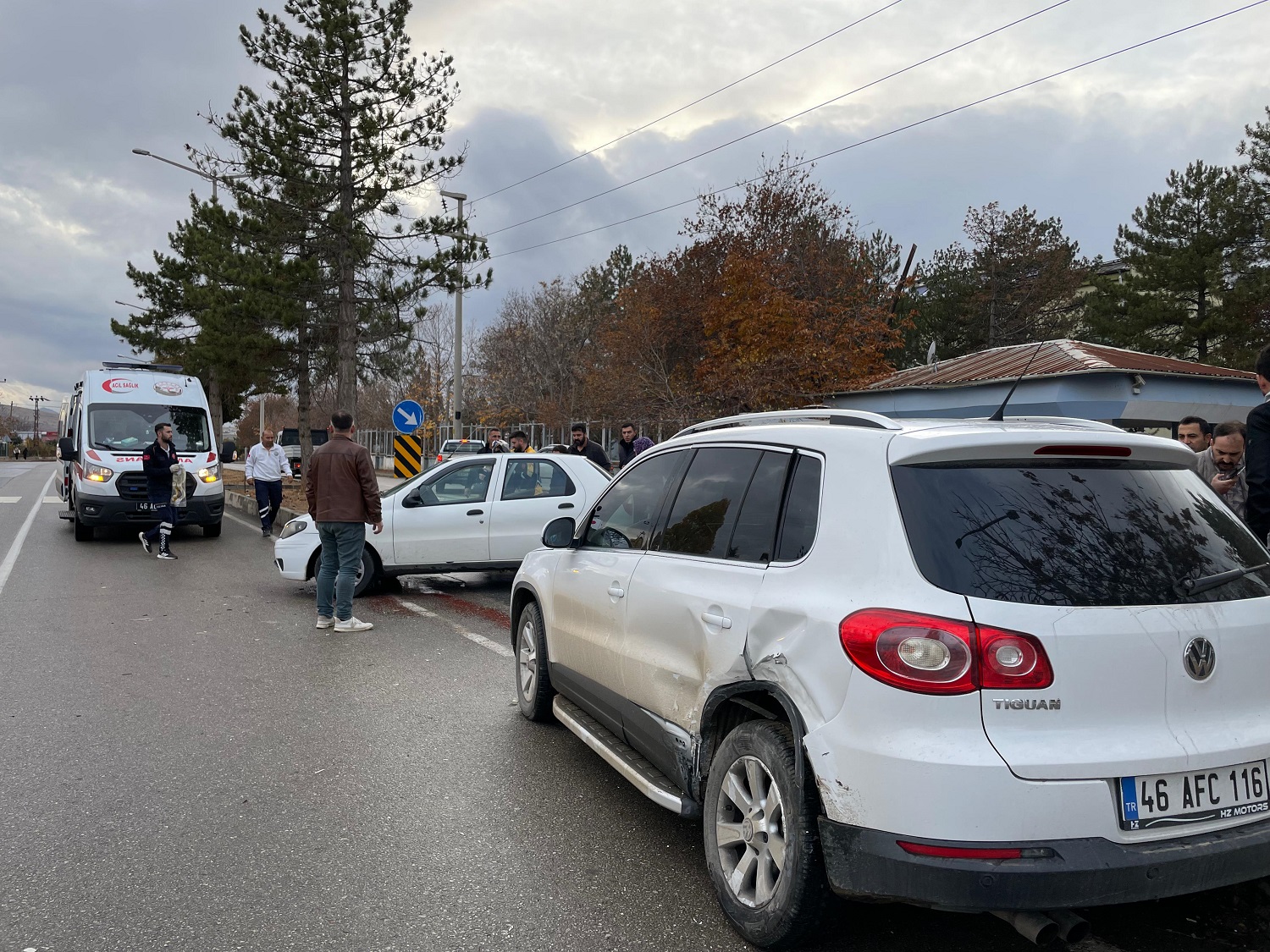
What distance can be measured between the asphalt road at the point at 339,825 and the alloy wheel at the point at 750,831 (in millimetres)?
207

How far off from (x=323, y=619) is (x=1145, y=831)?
7423 mm

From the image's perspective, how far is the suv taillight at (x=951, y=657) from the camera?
258 cm

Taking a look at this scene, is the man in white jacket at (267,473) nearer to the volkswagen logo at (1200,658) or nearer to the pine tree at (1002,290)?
the volkswagen logo at (1200,658)

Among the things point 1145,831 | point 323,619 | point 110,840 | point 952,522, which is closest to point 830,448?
point 952,522

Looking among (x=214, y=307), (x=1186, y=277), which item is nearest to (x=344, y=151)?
(x=214, y=307)

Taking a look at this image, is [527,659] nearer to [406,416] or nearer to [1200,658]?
[1200,658]

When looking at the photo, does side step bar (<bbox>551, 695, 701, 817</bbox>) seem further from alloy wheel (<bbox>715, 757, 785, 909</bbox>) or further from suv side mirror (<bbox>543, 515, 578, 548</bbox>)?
suv side mirror (<bbox>543, 515, 578, 548</bbox>)

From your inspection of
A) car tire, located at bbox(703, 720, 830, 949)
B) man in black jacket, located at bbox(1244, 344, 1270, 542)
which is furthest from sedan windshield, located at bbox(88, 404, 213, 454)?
man in black jacket, located at bbox(1244, 344, 1270, 542)

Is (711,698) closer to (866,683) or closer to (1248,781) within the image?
(866,683)

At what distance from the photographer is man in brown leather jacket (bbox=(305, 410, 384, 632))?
27.9 ft

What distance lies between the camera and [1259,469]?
469 centimetres

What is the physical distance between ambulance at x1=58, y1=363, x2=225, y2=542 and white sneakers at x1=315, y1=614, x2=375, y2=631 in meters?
6.86

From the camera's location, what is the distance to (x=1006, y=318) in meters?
39.1

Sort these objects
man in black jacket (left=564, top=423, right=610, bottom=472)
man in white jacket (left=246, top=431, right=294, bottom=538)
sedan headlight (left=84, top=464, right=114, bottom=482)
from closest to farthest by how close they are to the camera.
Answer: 1. man in black jacket (left=564, top=423, right=610, bottom=472)
2. sedan headlight (left=84, top=464, right=114, bottom=482)
3. man in white jacket (left=246, top=431, right=294, bottom=538)
